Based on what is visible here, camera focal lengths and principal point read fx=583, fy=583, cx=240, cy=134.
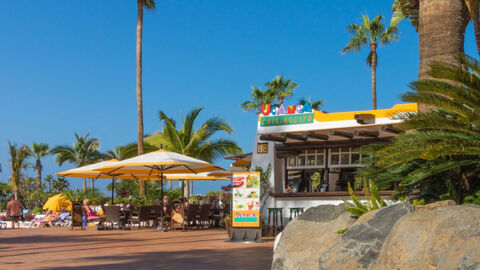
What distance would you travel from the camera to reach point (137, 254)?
35.8 ft

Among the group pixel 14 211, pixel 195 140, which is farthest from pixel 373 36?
pixel 14 211

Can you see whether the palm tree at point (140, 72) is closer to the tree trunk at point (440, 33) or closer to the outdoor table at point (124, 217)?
the outdoor table at point (124, 217)

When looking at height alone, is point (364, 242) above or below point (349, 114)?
below

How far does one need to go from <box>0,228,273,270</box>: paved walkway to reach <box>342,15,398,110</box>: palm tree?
77.1ft

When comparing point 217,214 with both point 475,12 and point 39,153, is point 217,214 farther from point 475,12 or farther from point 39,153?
point 39,153

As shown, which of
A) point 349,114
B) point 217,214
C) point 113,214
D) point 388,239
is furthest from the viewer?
point 217,214

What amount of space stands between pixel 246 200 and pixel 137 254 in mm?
3480

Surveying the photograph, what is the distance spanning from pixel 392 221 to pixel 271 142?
11430 millimetres

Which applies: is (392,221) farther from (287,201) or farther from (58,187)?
(58,187)

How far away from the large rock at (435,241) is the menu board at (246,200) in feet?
24.9

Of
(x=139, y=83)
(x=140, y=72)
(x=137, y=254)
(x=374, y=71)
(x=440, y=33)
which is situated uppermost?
(x=374, y=71)

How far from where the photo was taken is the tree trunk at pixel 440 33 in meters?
9.41

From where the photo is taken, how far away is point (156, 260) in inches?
390

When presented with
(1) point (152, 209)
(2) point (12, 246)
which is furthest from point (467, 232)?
(1) point (152, 209)
